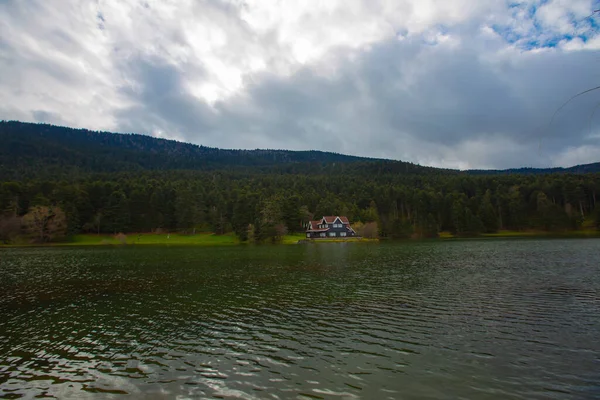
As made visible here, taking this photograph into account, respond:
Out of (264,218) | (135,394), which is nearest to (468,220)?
(264,218)

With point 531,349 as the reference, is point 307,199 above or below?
above

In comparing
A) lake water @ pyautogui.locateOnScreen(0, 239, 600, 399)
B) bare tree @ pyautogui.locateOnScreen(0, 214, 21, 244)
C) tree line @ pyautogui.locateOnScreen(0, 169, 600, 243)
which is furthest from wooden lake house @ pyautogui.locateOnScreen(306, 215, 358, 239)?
lake water @ pyautogui.locateOnScreen(0, 239, 600, 399)

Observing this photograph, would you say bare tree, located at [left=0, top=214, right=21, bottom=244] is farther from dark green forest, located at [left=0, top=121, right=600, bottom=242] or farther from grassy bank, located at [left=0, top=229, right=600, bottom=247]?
grassy bank, located at [left=0, top=229, right=600, bottom=247]

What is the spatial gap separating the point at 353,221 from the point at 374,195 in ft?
86.5

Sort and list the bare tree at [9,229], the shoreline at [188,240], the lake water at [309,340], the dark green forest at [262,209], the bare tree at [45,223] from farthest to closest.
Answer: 1. the dark green forest at [262,209]
2. the shoreline at [188,240]
3. the bare tree at [45,223]
4. the bare tree at [9,229]
5. the lake water at [309,340]

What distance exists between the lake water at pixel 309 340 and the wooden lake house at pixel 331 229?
103 m

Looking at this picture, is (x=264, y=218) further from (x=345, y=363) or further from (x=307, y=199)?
(x=345, y=363)

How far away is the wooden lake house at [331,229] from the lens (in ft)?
440

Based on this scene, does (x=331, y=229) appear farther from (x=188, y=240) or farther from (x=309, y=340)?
(x=309, y=340)

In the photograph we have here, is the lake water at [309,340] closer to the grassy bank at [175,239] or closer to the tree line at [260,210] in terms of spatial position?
the tree line at [260,210]

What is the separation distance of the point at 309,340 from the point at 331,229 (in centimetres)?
12011

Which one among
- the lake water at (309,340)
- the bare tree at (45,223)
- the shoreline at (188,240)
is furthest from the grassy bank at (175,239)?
the lake water at (309,340)

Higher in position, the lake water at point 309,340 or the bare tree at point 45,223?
the bare tree at point 45,223

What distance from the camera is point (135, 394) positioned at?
1091 cm
